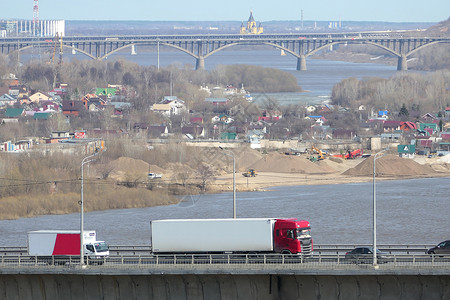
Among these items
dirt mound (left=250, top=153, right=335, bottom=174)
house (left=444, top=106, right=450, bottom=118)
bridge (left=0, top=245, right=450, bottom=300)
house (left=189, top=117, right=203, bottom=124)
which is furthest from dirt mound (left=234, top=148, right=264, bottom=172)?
bridge (left=0, top=245, right=450, bottom=300)

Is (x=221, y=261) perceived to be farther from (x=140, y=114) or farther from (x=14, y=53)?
(x=14, y=53)

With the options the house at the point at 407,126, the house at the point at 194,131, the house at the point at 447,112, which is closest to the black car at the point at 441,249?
the house at the point at 194,131

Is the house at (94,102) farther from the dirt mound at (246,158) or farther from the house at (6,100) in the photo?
the dirt mound at (246,158)

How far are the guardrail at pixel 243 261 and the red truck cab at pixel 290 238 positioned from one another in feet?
0.87

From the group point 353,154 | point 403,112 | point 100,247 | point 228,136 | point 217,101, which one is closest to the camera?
point 100,247

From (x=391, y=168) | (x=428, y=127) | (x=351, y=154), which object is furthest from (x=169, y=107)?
(x=391, y=168)

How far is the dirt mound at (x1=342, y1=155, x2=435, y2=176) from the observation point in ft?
159

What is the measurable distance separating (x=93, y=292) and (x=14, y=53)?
102817mm

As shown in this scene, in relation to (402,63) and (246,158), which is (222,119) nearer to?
(246,158)

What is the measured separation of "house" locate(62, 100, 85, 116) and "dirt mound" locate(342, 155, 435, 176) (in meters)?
25.2

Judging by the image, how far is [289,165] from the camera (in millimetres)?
49406

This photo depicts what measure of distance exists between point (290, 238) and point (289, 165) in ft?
98.5

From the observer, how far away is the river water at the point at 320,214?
3038 centimetres

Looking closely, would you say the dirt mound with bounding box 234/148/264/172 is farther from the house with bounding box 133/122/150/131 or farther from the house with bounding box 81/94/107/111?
the house with bounding box 81/94/107/111
